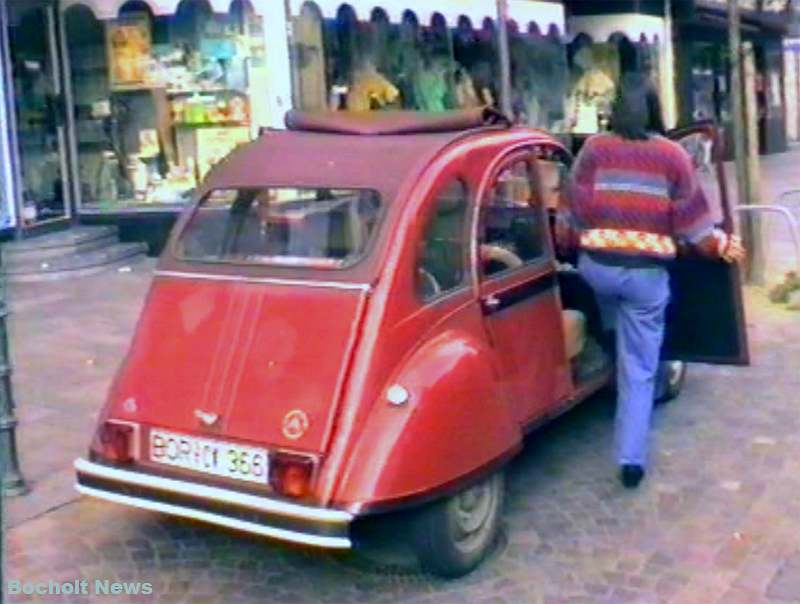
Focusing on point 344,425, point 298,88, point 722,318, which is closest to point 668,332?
point 722,318

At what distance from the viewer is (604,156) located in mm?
5281

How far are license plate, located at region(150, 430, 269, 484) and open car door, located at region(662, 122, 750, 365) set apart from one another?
2438mm

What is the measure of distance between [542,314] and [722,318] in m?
1.09

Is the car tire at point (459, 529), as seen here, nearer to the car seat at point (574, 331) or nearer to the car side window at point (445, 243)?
the car side window at point (445, 243)

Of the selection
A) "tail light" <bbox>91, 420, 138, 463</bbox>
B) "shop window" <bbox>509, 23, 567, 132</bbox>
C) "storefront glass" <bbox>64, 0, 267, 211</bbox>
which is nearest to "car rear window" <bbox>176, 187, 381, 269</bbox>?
"tail light" <bbox>91, 420, 138, 463</bbox>

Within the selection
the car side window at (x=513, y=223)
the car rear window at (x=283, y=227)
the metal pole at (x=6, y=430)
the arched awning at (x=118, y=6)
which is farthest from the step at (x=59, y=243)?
the car side window at (x=513, y=223)

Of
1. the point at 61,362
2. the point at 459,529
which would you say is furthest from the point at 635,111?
the point at 61,362

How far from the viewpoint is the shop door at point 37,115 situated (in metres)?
11.3

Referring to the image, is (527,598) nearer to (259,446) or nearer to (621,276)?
(259,446)

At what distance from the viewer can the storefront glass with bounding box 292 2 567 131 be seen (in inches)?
487

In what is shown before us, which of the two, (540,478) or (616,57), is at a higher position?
(616,57)

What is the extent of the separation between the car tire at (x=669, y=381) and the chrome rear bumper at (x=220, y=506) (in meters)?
2.84

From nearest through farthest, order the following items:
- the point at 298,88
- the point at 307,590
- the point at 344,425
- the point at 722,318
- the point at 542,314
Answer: the point at 344,425 → the point at 307,590 → the point at 542,314 → the point at 722,318 → the point at 298,88

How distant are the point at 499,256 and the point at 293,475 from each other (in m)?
1.44
